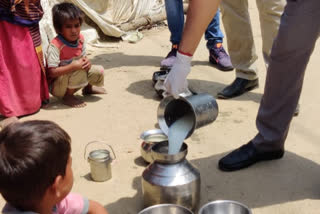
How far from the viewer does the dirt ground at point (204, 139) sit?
2.73 meters

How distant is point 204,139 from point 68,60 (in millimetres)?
1498

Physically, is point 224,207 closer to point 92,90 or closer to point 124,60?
point 92,90

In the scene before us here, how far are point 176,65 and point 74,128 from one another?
1460 millimetres

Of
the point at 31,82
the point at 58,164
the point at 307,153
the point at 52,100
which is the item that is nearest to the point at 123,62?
the point at 52,100

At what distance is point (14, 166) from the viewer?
5.66ft

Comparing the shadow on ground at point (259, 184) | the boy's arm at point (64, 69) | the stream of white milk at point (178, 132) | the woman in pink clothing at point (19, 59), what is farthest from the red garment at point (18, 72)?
the stream of white milk at point (178, 132)

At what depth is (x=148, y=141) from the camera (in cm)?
308

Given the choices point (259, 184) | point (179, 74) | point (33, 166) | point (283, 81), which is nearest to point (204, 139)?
point (259, 184)

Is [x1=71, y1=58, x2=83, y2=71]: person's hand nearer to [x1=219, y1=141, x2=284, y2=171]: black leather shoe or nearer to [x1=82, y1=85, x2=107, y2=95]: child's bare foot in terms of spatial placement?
[x1=82, y1=85, x2=107, y2=95]: child's bare foot

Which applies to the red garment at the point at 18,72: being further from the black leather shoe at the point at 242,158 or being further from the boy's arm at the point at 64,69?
the black leather shoe at the point at 242,158

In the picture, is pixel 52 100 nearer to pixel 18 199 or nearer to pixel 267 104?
pixel 267 104

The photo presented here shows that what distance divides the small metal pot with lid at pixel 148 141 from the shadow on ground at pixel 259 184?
0.17 metres

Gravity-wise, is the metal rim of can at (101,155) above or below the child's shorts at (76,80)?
above

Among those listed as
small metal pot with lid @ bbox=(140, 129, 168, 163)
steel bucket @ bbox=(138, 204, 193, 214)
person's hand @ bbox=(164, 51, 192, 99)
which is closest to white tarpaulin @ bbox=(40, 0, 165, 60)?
small metal pot with lid @ bbox=(140, 129, 168, 163)
